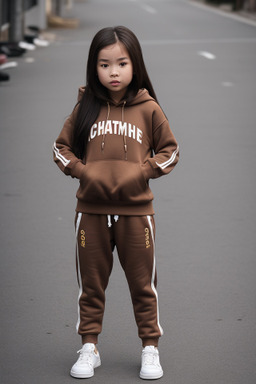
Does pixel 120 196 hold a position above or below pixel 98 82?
below

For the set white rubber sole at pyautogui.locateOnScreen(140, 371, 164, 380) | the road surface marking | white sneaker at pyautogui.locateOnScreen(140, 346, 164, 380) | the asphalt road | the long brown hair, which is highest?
the long brown hair

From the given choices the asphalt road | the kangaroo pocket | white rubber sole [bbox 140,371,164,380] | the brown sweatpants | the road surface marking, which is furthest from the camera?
the road surface marking

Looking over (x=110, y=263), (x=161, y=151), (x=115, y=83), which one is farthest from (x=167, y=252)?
(x=115, y=83)

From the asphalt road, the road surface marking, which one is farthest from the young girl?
the road surface marking

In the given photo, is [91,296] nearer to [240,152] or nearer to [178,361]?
[178,361]

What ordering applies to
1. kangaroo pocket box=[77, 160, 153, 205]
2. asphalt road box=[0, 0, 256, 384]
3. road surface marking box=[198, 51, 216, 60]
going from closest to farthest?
kangaroo pocket box=[77, 160, 153, 205]
asphalt road box=[0, 0, 256, 384]
road surface marking box=[198, 51, 216, 60]

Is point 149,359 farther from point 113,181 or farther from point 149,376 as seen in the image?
point 113,181

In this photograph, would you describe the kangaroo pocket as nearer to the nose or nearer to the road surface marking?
the nose

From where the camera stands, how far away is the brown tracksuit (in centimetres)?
396

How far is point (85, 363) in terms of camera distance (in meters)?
4.15

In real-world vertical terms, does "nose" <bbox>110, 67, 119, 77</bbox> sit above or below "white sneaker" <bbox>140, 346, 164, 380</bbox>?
above

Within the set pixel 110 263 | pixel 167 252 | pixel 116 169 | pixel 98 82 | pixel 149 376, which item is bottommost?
pixel 167 252

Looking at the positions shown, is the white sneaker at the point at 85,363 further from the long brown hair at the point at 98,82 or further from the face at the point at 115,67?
the face at the point at 115,67

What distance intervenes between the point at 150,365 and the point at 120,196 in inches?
30.0
